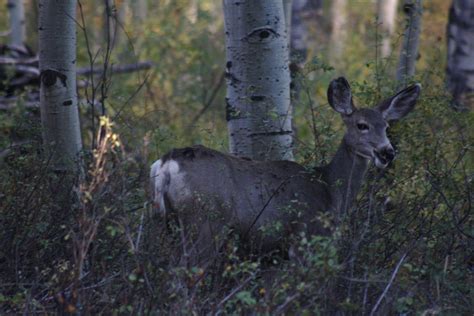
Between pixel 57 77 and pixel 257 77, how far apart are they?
1.62 m

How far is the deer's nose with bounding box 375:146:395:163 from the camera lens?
7.96 metres

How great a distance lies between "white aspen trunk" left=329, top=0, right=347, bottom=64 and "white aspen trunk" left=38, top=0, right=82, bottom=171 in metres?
12.8

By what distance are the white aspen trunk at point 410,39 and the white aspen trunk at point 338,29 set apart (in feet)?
32.3

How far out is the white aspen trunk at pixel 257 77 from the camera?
8.22m

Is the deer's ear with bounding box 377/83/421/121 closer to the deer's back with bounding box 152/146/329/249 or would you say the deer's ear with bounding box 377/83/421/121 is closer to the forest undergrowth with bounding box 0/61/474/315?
the forest undergrowth with bounding box 0/61/474/315

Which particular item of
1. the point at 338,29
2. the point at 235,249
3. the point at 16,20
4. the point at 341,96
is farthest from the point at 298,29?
the point at 338,29

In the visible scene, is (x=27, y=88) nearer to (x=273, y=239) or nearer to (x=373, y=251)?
(x=273, y=239)

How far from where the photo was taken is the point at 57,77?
810 cm

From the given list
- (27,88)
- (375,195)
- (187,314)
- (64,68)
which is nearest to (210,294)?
(187,314)

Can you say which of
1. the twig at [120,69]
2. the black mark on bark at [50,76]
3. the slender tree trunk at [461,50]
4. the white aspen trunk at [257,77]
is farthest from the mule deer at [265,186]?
the twig at [120,69]

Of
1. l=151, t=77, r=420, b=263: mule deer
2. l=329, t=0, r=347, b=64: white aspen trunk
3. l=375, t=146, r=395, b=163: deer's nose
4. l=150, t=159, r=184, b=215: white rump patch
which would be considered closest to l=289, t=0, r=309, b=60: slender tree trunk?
l=151, t=77, r=420, b=263: mule deer

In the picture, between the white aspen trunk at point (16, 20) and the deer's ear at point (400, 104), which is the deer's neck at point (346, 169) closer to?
the deer's ear at point (400, 104)

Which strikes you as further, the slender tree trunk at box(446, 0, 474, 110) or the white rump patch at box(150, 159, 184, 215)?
the slender tree trunk at box(446, 0, 474, 110)

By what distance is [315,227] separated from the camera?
25.0 feet
